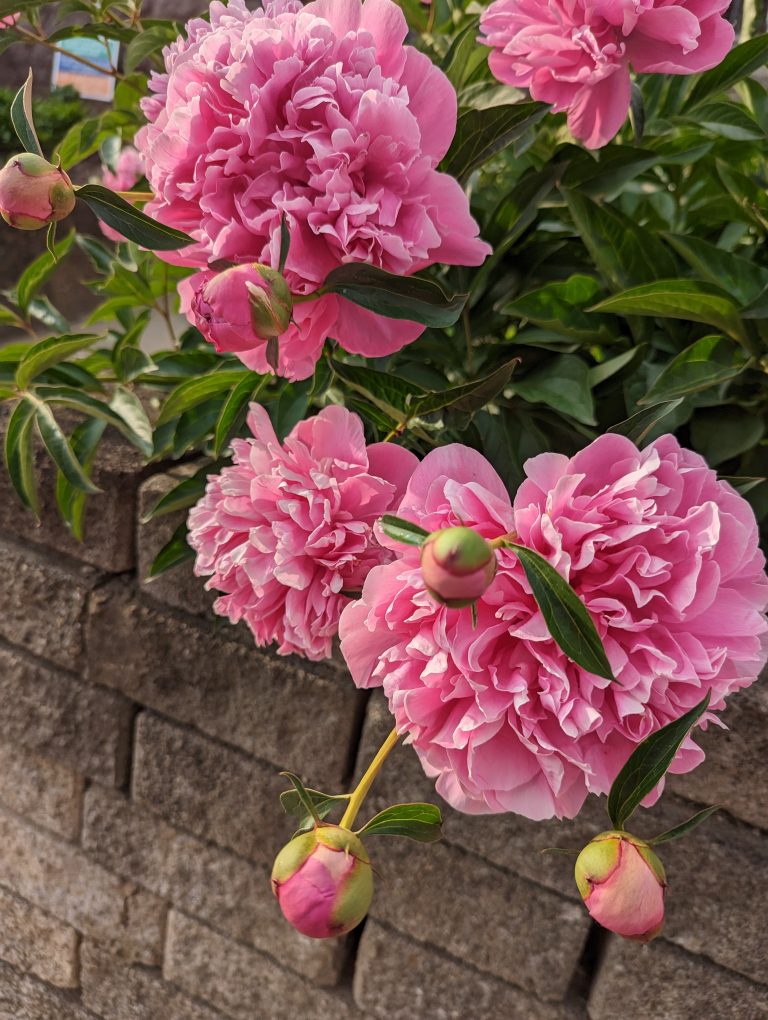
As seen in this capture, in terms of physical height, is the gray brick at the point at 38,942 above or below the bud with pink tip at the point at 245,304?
below

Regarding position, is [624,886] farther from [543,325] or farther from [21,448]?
[21,448]

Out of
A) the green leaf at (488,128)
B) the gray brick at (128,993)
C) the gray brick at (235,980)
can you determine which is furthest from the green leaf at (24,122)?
the gray brick at (128,993)

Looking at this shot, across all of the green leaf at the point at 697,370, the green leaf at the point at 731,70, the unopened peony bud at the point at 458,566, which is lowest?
the green leaf at the point at 697,370

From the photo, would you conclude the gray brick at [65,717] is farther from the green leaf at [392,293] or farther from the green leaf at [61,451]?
the green leaf at [392,293]

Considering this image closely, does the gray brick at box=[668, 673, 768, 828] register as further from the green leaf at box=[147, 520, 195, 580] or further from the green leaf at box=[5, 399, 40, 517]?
the green leaf at box=[5, 399, 40, 517]

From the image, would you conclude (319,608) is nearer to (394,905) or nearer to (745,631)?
(745,631)

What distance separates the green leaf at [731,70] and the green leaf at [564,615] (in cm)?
45

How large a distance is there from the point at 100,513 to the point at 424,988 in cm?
58

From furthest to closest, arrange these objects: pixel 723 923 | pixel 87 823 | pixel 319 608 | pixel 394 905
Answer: pixel 87 823
pixel 394 905
pixel 723 923
pixel 319 608

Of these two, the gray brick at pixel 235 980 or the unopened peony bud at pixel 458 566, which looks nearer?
the unopened peony bud at pixel 458 566

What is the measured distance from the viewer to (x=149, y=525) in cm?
88

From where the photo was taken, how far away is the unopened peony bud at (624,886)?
364mm

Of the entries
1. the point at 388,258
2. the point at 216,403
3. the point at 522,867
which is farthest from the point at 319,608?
the point at 522,867

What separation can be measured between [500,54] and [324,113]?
0.55 feet
